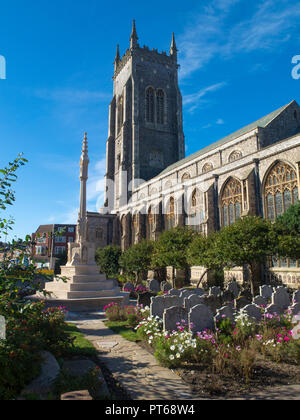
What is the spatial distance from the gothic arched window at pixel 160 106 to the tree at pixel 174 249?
109 ft

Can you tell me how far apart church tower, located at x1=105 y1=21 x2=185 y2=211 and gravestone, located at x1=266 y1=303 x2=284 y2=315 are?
3933 cm

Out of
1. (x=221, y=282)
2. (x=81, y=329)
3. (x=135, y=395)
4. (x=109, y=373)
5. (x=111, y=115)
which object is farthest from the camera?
(x=111, y=115)

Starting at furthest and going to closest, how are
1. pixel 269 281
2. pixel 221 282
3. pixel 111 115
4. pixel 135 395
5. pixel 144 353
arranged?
pixel 111 115 → pixel 221 282 → pixel 269 281 → pixel 144 353 → pixel 135 395

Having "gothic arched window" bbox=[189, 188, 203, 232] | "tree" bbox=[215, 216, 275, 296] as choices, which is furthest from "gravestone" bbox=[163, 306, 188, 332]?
"gothic arched window" bbox=[189, 188, 203, 232]

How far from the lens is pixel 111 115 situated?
56.1 meters

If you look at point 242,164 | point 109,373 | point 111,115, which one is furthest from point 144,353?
point 111,115

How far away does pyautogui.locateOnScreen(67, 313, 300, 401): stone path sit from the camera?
4438 mm

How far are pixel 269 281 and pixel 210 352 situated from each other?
52.1ft

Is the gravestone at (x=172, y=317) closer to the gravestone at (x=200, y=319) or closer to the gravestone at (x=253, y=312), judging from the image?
the gravestone at (x=200, y=319)

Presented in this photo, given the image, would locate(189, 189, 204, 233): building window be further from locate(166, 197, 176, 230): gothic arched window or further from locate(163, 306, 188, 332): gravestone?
locate(163, 306, 188, 332): gravestone

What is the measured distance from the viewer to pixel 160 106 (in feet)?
174

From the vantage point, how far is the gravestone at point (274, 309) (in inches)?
360

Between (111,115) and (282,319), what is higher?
(111,115)

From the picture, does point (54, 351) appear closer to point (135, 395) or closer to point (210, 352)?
point (135, 395)
